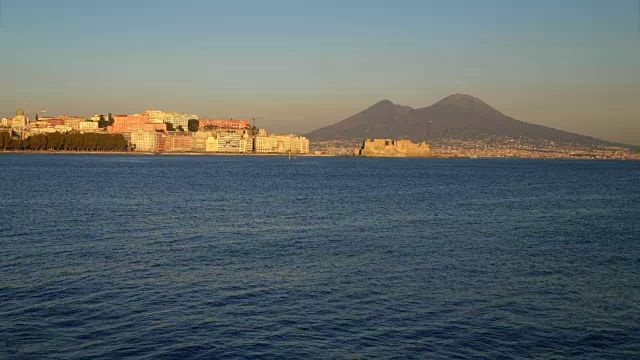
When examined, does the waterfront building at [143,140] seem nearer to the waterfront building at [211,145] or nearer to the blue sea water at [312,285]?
the waterfront building at [211,145]

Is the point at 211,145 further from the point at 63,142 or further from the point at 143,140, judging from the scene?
the point at 63,142

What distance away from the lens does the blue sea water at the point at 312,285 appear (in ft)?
37.3

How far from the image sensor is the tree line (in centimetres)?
14007

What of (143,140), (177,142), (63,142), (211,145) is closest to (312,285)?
(63,142)

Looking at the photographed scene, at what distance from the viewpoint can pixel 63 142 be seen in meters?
147

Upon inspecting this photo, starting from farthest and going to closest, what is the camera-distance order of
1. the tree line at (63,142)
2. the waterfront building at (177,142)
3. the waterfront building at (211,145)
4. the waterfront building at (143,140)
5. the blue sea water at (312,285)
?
the waterfront building at (211,145)
the waterfront building at (177,142)
the waterfront building at (143,140)
the tree line at (63,142)
the blue sea water at (312,285)

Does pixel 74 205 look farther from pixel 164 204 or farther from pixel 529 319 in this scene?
pixel 529 319

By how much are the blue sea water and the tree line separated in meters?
122

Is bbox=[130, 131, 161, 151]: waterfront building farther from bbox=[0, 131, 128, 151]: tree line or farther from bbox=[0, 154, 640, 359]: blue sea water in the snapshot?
bbox=[0, 154, 640, 359]: blue sea water

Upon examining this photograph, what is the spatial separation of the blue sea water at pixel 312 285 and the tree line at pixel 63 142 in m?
122

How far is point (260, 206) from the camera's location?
34062 mm

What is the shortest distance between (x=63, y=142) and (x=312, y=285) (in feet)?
472

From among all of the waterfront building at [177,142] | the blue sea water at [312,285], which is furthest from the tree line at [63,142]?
the blue sea water at [312,285]

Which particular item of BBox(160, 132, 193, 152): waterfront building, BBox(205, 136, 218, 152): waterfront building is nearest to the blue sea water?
BBox(160, 132, 193, 152): waterfront building
